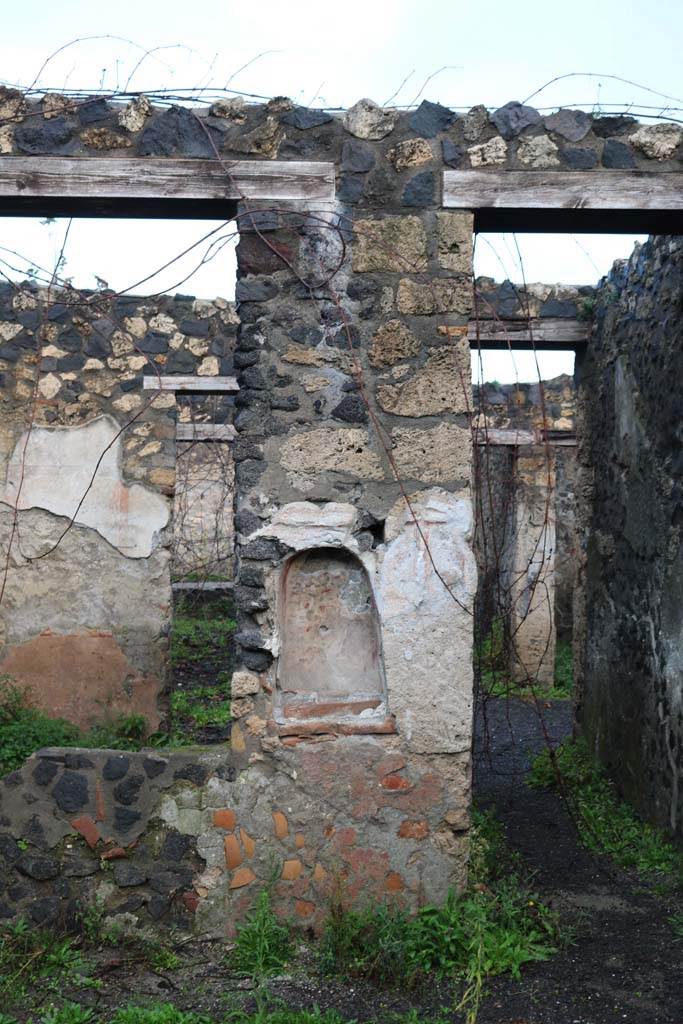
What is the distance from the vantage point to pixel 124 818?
367cm

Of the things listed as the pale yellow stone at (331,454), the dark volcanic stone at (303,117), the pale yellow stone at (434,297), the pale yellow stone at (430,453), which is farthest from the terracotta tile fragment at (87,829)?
the dark volcanic stone at (303,117)

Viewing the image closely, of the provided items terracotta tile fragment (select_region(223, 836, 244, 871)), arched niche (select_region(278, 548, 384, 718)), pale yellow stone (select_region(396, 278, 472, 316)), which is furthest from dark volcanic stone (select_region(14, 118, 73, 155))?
terracotta tile fragment (select_region(223, 836, 244, 871))

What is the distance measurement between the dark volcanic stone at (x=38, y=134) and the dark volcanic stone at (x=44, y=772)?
92.7 inches

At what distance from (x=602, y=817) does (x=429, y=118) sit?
369cm

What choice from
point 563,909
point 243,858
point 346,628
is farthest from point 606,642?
point 243,858

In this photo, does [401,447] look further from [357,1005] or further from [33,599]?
[33,599]

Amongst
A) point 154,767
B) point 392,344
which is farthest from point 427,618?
point 154,767

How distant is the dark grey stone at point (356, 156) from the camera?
147 inches

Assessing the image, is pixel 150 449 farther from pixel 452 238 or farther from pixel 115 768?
pixel 452 238

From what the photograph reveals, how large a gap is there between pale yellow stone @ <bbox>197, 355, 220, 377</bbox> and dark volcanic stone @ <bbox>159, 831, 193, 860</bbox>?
4.21 m

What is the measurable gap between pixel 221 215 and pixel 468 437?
135 cm

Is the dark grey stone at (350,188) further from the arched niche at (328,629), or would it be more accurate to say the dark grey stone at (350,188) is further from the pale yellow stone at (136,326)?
the pale yellow stone at (136,326)

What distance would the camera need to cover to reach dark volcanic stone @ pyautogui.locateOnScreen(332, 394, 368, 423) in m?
3.74

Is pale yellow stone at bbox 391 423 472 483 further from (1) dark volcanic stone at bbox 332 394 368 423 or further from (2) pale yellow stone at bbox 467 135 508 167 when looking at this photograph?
(2) pale yellow stone at bbox 467 135 508 167
